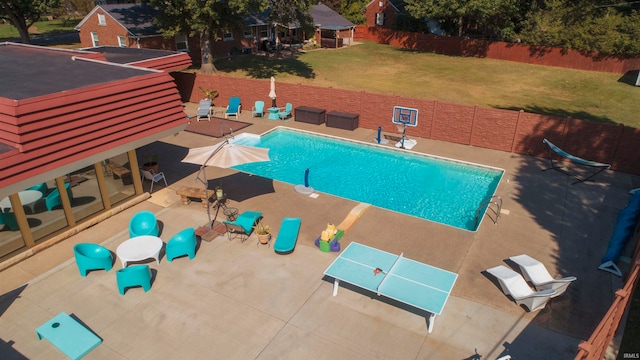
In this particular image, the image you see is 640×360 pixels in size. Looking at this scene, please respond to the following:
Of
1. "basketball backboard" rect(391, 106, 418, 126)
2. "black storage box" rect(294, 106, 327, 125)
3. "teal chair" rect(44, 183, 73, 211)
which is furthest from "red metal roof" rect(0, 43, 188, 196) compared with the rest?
"basketball backboard" rect(391, 106, 418, 126)

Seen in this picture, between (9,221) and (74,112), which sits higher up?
(74,112)

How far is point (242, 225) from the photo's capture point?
13.1 metres

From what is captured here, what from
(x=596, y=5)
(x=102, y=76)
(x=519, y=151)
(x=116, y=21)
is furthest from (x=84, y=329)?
(x=596, y=5)

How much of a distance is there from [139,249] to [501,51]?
144 feet

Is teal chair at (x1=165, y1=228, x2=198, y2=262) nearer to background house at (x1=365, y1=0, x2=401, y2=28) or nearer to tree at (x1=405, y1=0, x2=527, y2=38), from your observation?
tree at (x1=405, y1=0, x2=527, y2=38)

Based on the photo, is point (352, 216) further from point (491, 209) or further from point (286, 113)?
point (286, 113)

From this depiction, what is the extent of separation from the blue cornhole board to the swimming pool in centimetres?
934

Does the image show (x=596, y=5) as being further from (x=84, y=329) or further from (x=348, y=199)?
(x=84, y=329)

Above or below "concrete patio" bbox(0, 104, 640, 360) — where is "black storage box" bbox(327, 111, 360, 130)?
above

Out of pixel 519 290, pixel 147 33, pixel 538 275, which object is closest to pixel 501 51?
pixel 147 33

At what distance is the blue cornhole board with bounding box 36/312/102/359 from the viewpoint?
880 cm

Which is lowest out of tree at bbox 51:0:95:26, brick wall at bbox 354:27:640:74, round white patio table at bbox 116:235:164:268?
round white patio table at bbox 116:235:164:268

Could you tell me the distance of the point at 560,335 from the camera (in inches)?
374

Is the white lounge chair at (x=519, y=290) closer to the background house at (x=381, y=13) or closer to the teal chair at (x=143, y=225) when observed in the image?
the teal chair at (x=143, y=225)
